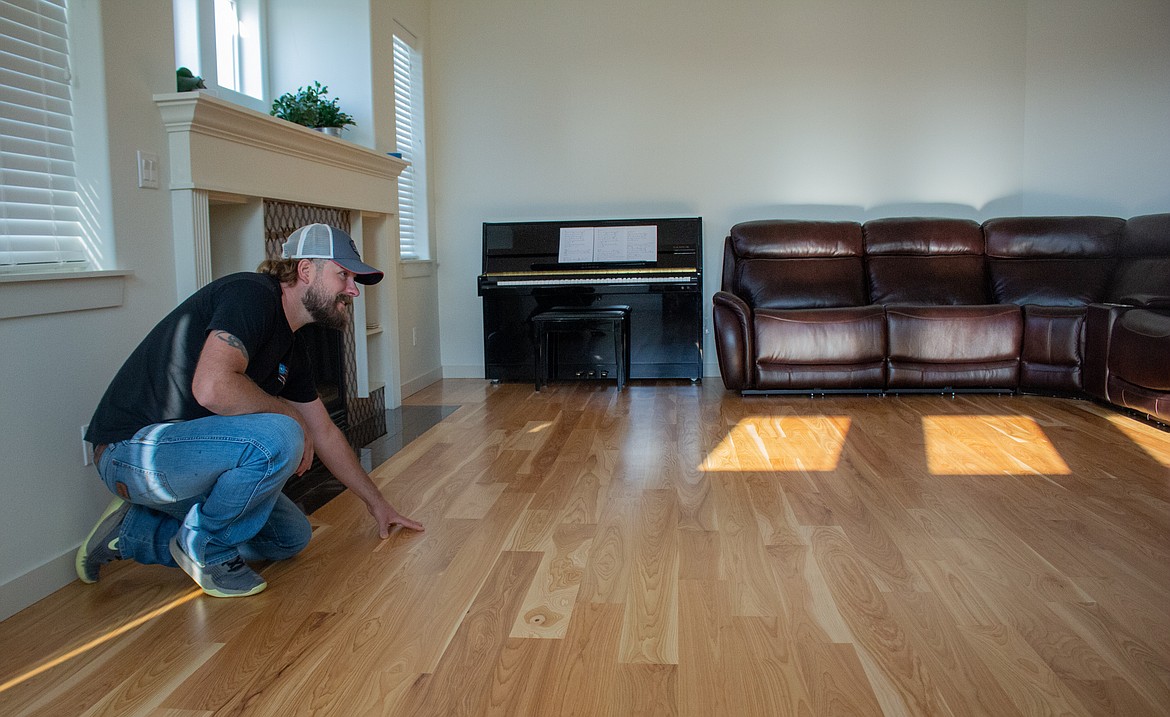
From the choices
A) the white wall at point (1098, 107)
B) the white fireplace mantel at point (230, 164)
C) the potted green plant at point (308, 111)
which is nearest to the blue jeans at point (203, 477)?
the white fireplace mantel at point (230, 164)

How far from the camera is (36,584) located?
2.26 metres

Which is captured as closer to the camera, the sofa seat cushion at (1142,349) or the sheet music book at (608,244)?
the sofa seat cushion at (1142,349)

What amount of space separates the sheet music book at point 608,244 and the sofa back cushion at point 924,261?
4.32 ft

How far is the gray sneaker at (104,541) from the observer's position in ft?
7.59

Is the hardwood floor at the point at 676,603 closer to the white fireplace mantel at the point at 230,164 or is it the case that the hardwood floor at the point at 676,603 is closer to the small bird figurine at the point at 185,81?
the white fireplace mantel at the point at 230,164

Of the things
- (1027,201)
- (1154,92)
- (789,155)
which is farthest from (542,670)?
(1154,92)

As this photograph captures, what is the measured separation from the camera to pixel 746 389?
5293 millimetres

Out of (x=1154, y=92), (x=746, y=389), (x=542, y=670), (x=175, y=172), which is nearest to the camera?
(x=542, y=670)

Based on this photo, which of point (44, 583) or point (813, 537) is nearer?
point (44, 583)

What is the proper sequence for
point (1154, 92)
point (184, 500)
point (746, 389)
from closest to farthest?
point (184, 500)
point (746, 389)
point (1154, 92)

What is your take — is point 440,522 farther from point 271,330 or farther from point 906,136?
point 906,136

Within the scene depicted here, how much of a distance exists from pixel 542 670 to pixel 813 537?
1.11 meters

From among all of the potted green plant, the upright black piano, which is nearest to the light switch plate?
the potted green plant

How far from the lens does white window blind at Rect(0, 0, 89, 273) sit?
230 cm
